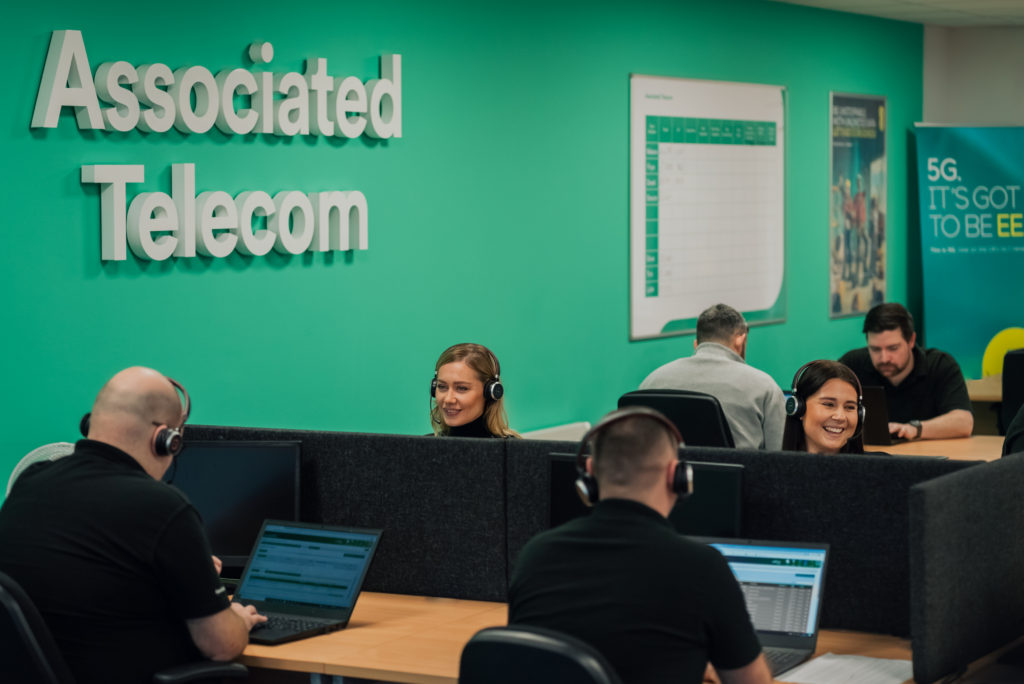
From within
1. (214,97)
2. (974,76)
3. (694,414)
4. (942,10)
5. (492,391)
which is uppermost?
(942,10)

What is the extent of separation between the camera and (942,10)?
27.8 feet

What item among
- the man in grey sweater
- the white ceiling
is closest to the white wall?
the white ceiling

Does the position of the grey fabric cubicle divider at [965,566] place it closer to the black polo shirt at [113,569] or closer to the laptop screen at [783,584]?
the laptop screen at [783,584]

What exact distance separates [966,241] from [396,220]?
487 centimetres

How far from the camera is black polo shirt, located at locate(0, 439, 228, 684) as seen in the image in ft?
8.53

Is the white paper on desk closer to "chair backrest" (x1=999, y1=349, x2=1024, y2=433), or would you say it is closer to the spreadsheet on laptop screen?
the spreadsheet on laptop screen

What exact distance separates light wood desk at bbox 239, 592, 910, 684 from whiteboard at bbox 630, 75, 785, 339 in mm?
3747

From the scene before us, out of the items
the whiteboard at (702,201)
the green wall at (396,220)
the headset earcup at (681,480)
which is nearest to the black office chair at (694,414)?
the green wall at (396,220)

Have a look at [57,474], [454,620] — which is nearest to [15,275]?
[57,474]

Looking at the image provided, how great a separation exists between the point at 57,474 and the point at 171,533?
0.91 feet

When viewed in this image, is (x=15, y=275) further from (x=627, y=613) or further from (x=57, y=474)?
(x=627, y=613)

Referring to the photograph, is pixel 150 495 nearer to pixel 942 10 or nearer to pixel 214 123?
pixel 214 123

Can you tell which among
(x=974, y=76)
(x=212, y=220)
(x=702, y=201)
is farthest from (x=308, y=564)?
(x=974, y=76)

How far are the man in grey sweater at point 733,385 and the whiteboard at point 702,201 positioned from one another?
5.90 ft
